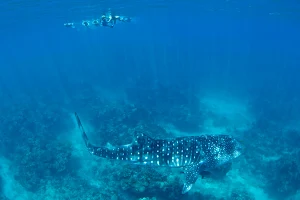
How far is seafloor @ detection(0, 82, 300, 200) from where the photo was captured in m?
11.6

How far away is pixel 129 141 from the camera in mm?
16109

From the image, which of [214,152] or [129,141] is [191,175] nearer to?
[214,152]

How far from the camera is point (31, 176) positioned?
15477 mm

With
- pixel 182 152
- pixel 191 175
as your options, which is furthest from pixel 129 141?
pixel 191 175

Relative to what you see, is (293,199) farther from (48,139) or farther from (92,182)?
(48,139)

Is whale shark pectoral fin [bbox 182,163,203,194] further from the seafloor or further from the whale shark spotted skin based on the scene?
the seafloor

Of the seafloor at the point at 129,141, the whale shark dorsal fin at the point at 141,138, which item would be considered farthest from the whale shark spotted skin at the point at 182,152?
the seafloor at the point at 129,141

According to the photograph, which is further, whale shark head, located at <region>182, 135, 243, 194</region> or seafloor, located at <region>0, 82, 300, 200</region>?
seafloor, located at <region>0, 82, 300, 200</region>

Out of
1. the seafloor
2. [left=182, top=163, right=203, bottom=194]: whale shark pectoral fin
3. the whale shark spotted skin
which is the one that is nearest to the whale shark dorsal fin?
the whale shark spotted skin

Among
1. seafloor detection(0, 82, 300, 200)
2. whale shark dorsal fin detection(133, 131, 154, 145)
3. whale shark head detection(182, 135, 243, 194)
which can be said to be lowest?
seafloor detection(0, 82, 300, 200)

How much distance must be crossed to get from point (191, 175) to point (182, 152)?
2.48ft

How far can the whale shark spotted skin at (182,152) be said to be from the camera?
7.63 meters

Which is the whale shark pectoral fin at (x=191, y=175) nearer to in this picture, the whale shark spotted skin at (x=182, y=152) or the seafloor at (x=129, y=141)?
the whale shark spotted skin at (x=182, y=152)

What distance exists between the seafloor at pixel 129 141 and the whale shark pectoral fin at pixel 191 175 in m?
0.69
